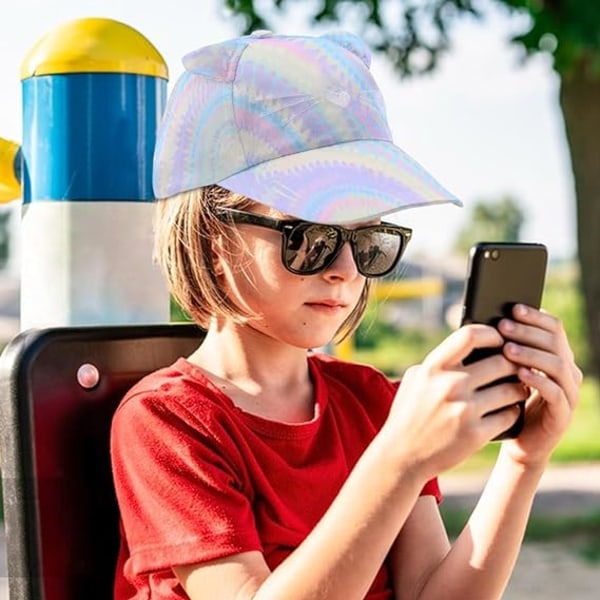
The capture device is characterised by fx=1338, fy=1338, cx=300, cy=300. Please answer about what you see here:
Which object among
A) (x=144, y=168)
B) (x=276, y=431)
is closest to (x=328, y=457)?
(x=276, y=431)

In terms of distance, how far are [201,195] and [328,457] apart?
419 mm

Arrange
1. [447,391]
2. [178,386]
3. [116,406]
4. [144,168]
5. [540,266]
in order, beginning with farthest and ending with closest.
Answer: [144,168] < [116,406] < [178,386] < [540,266] < [447,391]

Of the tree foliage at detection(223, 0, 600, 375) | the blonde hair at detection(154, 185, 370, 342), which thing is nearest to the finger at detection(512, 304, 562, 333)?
the blonde hair at detection(154, 185, 370, 342)

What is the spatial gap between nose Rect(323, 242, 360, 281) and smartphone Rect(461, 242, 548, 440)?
0.21 meters

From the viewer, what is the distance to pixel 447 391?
5.12 ft

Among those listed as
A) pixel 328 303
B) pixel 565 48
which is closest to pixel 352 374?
pixel 328 303

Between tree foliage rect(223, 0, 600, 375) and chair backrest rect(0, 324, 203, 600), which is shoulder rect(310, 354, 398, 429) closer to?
chair backrest rect(0, 324, 203, 600)

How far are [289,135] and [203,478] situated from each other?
0.48 meters

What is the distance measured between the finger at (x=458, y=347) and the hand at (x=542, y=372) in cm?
5

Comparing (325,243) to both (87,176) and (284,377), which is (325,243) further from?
(87,176)

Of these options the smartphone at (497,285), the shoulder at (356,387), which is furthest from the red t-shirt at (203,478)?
the smartphone at (497,285)

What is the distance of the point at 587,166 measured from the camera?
28.2 feet

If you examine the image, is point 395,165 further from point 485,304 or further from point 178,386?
point 178,386

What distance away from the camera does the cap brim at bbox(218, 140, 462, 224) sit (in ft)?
5.81
